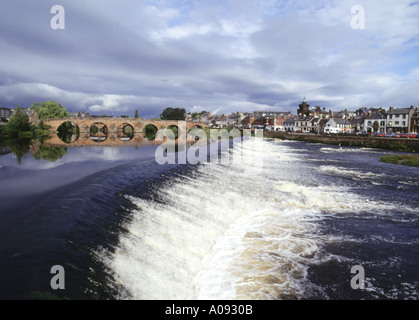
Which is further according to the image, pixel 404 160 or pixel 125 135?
pixel 125 135

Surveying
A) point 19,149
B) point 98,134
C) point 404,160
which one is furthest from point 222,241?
point 98,134

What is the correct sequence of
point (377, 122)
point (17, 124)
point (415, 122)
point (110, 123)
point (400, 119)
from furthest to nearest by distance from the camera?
point (377, 122), point (400, 119), point (415, 122), point (110, 123), point (17, 124)

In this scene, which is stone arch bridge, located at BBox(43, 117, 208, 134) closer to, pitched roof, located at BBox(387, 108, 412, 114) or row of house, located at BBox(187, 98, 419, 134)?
row of house, located at BBox(187, 98, 419, 134)

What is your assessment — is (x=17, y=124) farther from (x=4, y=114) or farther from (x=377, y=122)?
(x=377, y=122)

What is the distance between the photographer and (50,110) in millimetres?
102250

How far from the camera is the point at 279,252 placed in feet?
35.7

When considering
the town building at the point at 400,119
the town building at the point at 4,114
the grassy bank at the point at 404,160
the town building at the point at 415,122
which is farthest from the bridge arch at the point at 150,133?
the town building at the point at 415,122

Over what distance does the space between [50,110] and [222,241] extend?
110m

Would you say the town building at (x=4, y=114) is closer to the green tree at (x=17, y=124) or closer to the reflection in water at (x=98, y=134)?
the reflection in water at (x=98, y=134)

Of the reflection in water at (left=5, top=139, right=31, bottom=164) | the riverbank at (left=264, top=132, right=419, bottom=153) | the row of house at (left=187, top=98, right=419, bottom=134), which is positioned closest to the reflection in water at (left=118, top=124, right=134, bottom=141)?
the reflection in water at (left=5, top=139, right=31, bottom=164)

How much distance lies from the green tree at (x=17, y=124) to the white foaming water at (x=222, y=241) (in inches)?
2414
